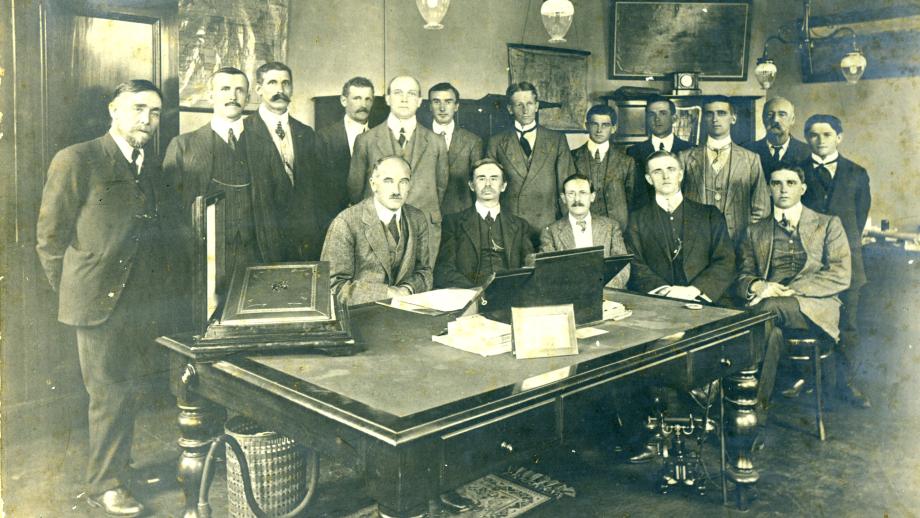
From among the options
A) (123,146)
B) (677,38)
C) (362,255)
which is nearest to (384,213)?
(362,255)

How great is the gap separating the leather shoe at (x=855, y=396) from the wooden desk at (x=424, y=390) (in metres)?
1.86

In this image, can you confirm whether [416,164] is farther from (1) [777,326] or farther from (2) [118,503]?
(2) [118,503]

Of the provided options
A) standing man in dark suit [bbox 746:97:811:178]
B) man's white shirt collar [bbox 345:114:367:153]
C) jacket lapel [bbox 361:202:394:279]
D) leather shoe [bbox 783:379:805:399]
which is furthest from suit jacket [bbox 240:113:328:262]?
standing man in dark suit [bbox 746:97:811:178]

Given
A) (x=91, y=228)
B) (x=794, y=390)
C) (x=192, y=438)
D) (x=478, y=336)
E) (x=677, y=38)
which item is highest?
(x=677, y=38)

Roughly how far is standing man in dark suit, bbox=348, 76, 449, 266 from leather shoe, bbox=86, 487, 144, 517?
2016 mm

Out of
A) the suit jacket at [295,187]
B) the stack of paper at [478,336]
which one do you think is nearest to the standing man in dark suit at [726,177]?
the suit jacket at [295,187]

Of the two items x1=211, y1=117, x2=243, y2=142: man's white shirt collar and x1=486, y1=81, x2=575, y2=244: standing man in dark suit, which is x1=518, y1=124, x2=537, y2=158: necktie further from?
x1=211, y1=117, x2=243, y2=142: man's white shirt collar

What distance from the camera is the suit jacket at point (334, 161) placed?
4.39 meters

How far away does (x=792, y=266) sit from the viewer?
4.18 meters

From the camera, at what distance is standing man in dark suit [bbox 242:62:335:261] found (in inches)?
162

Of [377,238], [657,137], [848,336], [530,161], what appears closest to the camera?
[377,238]

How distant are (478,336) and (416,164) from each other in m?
2.44

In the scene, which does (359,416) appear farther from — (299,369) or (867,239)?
(867,239)

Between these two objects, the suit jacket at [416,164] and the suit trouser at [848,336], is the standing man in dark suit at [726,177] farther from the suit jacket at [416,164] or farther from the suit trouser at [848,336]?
the suit jacket at [416,164]
